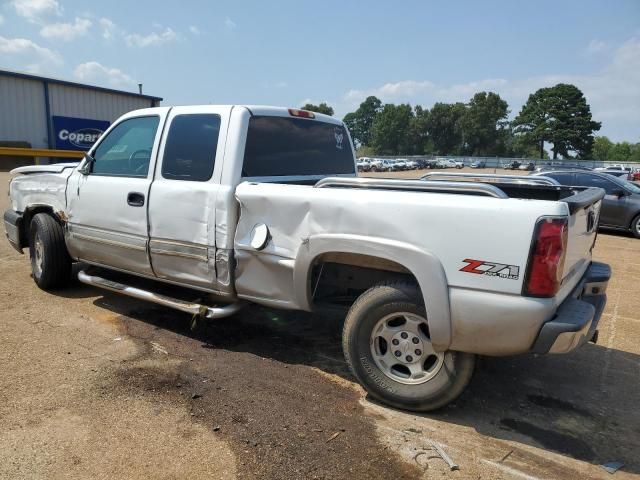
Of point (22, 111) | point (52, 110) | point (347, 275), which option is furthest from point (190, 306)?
point (52, 110)

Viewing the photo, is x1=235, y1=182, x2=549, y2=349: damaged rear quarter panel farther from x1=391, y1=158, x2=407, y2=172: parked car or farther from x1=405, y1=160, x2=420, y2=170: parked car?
x1=405, y1=160, x2=420, y2=170: parked car

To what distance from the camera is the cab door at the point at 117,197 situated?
14.2 ft

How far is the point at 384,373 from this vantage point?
3.23 meters

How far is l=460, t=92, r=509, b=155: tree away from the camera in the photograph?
324 ft

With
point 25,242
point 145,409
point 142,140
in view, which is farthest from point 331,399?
point 25,242

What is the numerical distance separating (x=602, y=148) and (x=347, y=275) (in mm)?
129955

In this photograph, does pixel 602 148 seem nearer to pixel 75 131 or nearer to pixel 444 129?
pixel 444 129

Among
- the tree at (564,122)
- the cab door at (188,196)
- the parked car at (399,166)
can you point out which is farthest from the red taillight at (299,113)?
the tree at (564,122)

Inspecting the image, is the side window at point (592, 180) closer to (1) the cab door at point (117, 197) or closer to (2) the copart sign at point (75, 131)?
(1) the cab door at point (117, 197)

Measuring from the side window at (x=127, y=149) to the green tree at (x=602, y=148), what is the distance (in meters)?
118

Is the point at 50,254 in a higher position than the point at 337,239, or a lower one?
lower

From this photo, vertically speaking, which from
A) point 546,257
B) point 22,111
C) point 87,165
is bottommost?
point 546,257

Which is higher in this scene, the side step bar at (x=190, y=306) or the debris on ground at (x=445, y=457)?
the side step bar at (x=190, y=306)

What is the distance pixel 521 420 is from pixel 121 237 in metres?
3.53
